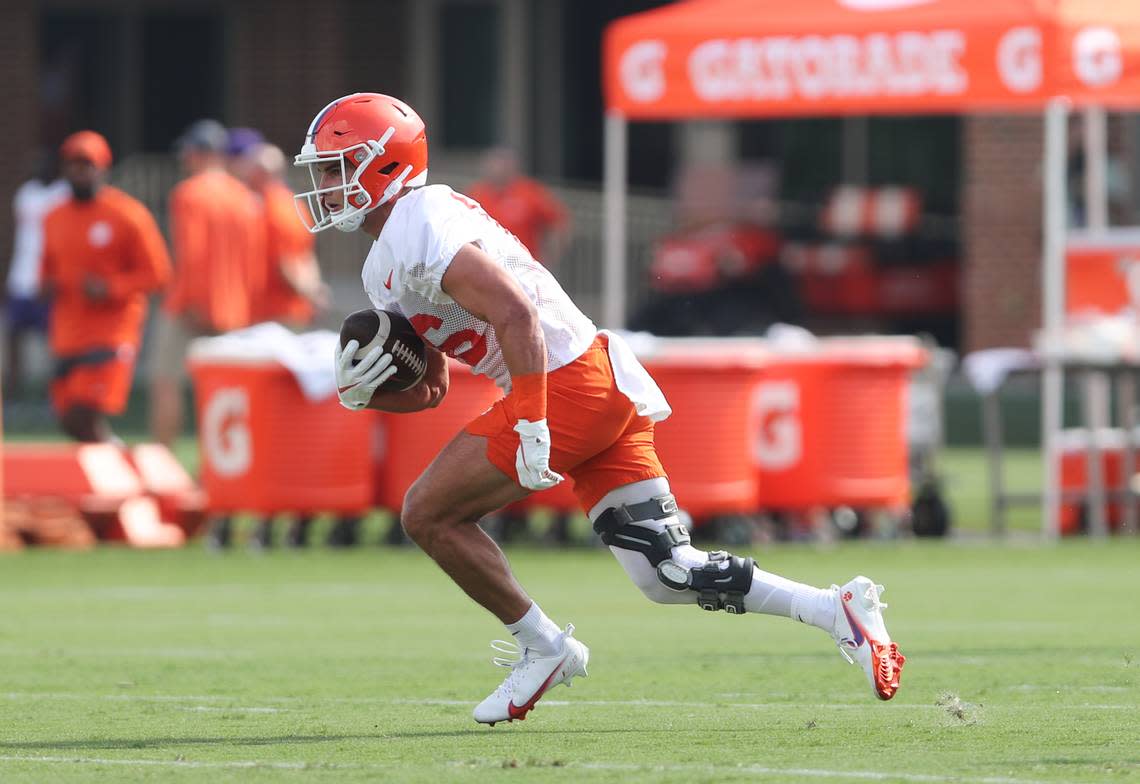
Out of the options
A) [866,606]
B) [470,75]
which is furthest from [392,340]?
[470,75]

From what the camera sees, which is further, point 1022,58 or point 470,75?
point 470,75

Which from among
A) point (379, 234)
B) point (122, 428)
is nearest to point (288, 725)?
point (379, 234)

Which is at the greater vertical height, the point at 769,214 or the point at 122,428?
the point at 769,214

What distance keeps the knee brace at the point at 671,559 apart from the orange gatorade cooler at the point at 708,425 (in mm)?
7162

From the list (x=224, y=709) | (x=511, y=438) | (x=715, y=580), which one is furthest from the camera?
(x=224, y=709)

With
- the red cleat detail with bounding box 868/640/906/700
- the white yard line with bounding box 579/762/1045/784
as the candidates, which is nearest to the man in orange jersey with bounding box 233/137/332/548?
the red cleat detail with bounding box 868/640/906/700

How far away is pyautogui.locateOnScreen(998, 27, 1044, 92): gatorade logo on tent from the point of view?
14.4 m

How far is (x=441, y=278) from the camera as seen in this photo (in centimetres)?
701

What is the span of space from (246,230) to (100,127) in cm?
1247

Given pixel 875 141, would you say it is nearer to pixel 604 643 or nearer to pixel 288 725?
pixel 604 643

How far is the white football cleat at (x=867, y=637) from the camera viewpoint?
23.5 ft

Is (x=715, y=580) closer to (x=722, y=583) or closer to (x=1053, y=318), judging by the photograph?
(x=722, y=583)

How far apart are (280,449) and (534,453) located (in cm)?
791

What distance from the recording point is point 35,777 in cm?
632
